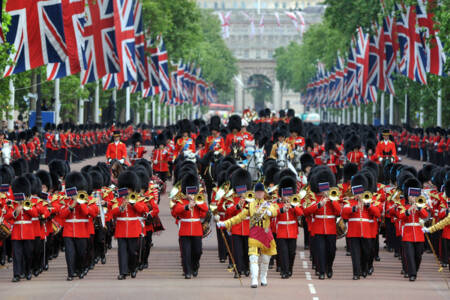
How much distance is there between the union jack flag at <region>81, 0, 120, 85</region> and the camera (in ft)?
117

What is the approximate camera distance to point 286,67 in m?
150

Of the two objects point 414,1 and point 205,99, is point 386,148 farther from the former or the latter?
point 205,99

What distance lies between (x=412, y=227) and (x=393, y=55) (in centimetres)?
3063

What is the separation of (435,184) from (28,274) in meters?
6.48

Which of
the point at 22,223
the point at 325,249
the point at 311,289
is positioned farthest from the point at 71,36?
the point at 311,289

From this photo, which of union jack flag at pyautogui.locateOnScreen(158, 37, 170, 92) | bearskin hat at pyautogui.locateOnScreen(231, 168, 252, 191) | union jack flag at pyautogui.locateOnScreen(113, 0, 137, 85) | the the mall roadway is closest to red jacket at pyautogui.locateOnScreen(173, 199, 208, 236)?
bearskin hat at pyautogui.locateOnScreen(231, 168, 252, 191)

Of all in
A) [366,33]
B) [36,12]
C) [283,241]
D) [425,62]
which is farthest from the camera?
[366,33]

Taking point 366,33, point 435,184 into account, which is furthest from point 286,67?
point 435,184

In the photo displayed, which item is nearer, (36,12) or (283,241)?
(283,241)

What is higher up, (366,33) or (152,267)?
(366,33)

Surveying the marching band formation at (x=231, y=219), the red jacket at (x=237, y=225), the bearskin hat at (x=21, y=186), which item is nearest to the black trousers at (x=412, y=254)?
the marching band formation at (x=231, y=219)

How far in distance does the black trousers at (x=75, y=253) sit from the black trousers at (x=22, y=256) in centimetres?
52

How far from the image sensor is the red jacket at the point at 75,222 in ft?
52.1

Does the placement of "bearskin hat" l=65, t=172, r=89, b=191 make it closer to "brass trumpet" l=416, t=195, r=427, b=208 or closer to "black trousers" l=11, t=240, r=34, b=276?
"black trousers" l=11, t=240, r=34, b=276
